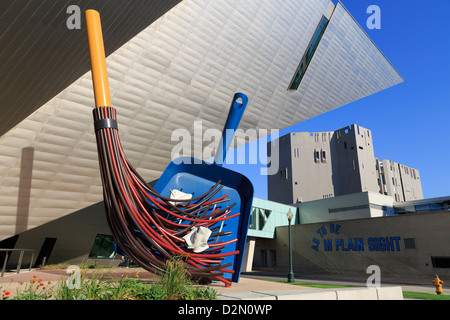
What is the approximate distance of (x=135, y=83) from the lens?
30.2 ft

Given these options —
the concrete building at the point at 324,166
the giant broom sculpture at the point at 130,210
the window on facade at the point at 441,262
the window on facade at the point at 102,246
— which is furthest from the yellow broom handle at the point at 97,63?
the concrete building at the point at 324,166

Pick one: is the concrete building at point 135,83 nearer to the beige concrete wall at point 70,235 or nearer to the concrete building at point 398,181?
the beige concrete wall at point 70,235

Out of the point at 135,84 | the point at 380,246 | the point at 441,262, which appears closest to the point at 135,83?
the point at 135,84

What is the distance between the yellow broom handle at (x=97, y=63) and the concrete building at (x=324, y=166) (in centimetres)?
4225

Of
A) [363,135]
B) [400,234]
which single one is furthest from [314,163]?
[400,234]

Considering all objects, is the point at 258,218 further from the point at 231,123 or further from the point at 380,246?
the point at 231,123

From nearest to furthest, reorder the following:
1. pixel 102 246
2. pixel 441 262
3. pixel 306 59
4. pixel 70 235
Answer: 1. pixel 70 235
2. pixel 306 59
3. pixel 102 246
4. pixel 441 262

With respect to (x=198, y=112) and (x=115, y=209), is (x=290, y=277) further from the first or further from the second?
(x=115, y=209)

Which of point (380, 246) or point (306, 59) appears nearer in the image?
point (306, 59)

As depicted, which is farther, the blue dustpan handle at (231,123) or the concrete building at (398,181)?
the concrete building at (398,181)

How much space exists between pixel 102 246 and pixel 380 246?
16335mm

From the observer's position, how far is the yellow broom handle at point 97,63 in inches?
195

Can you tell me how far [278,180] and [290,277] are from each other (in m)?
36.5

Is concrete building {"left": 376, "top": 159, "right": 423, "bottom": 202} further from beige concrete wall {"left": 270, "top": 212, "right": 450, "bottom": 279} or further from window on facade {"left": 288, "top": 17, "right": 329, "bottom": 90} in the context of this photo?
window on facade {"left": 288, "top": 17, "right": 329, "bottom": 90}
